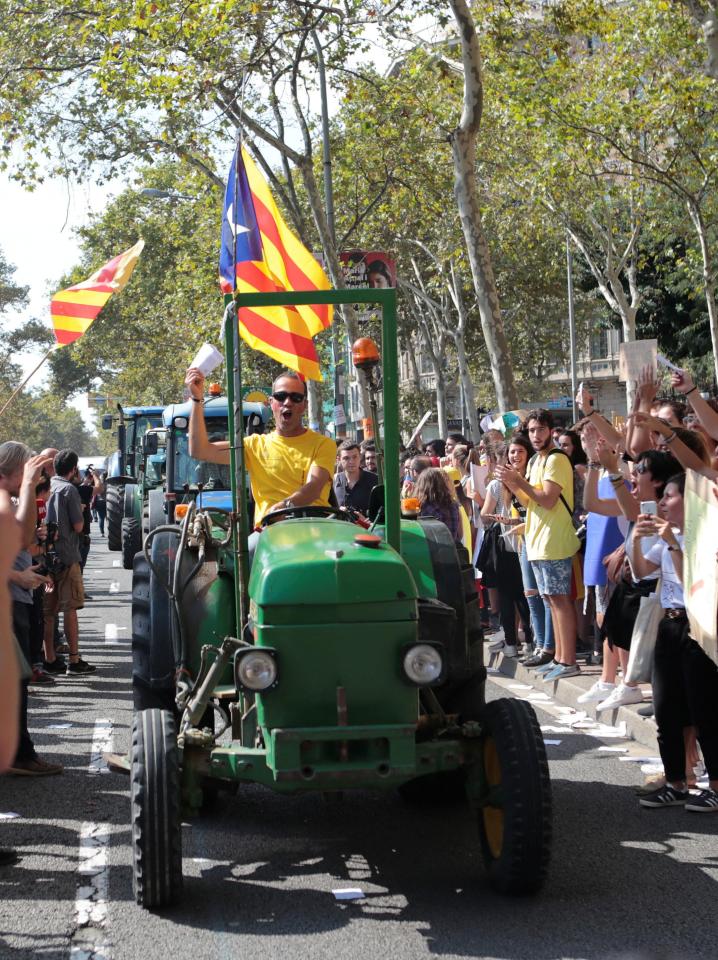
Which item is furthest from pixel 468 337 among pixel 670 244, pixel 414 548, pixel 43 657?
pixel 414 548

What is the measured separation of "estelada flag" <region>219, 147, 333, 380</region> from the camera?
728 cm

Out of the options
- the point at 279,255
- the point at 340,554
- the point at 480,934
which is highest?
the point at 279,255

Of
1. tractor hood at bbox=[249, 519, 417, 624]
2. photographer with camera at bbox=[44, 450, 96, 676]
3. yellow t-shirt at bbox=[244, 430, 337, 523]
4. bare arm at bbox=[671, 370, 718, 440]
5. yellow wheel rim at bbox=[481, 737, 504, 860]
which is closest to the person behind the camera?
tractor hood at bbox=[249, 519, 417, 624]

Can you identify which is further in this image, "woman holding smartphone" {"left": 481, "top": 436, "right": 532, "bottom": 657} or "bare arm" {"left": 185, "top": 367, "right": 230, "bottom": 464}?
"woman holding smartphone" {"left": 481, "top": 436, "right": 532, "bottom": 657}

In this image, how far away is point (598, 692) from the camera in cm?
912

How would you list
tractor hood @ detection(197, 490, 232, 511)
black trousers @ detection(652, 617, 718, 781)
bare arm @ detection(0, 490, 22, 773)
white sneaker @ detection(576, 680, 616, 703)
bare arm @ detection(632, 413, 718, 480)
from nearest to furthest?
1. bare arm @ detection(0, 490, 22, 773)
2. black trousers @ detection(652, 617, 718, 781)
3. bare arm @ detection(632, 413, 718, 480)
4. white sneaker @ detection(576, 680, 616, 703)
5. tractor hood @ detection(197, 490, 232, 511)

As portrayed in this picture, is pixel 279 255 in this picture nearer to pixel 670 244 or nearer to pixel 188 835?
pixel 188 835

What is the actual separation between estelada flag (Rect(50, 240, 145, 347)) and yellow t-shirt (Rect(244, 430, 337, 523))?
292 cm

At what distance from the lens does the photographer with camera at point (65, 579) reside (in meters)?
11.9

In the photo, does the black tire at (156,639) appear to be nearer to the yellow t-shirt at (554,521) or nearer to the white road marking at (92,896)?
the white road marking at (92,896)

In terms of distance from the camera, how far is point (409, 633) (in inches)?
198

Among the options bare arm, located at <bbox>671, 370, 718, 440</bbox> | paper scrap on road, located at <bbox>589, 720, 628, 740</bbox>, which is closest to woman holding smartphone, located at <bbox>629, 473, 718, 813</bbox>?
bare arm, located at <bbox>671, 370, 718, 440</bbox>

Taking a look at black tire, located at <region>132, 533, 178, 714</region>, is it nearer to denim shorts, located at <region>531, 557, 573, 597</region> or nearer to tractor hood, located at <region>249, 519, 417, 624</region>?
tractor hood, located at <region>249, 519, 417, 624</region>

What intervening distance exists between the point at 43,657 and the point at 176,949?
725 centimetres
